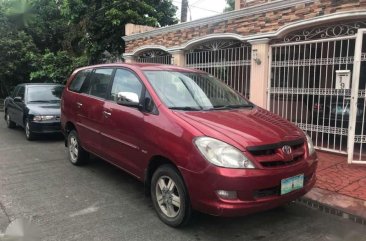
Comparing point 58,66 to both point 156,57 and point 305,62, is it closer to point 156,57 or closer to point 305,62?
point 156,57

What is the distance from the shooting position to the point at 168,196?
3.93 metres

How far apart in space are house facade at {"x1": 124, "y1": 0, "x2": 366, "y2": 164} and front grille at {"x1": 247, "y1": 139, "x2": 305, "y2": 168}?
2993 mm

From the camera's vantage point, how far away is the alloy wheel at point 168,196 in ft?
12.6

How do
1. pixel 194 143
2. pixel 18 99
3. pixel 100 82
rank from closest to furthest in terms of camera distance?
pixel 194 143 < pixel 100 82 < pixel 18 99

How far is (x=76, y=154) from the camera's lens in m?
6.37

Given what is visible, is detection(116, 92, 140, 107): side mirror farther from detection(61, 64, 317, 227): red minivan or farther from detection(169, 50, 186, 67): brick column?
detection(169, 50, 186, 67): brick column

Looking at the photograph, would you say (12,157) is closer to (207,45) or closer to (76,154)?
(76,154)

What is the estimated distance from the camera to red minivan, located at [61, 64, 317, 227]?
338cm

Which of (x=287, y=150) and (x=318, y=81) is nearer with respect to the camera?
(x=287, y=150)

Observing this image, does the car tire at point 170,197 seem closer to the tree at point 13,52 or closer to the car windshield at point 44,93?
the car windshield at point 44,93

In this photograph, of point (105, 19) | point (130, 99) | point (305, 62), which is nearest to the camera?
point (130, 99)

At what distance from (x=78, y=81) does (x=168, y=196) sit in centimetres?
338

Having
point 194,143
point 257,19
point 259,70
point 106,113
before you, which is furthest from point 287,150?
point 257,19

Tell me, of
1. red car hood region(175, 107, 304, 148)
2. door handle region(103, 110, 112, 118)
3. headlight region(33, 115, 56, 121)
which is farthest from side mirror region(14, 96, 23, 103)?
red car hood region(175, 107, 304, 148)
